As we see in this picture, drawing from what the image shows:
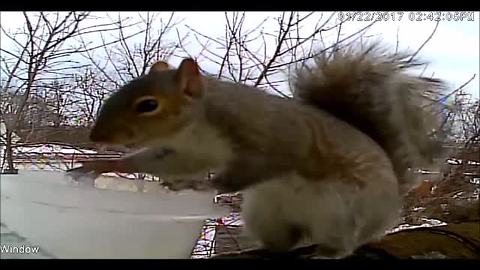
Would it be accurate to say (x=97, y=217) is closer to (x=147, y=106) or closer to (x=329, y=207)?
(x=147, y=106)

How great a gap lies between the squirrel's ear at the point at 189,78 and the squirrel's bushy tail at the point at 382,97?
0.70ft

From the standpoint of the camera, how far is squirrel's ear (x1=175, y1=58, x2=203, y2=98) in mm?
902

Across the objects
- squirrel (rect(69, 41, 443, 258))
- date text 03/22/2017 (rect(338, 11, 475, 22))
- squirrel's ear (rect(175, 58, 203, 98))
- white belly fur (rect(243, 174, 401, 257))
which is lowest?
white belly fur (rect(243, 174, 401, 257))

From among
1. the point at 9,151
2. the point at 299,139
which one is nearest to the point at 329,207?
the point at 299,139

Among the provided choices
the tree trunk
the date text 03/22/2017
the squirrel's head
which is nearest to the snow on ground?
the tree trunk

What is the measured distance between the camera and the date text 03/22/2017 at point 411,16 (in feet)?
3.52

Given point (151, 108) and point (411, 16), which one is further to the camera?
point (411, 16)

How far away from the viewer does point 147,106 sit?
2.90 ft

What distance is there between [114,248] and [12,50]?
1.12ft

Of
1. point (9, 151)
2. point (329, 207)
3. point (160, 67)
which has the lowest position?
point (329, 207)

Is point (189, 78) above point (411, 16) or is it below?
below

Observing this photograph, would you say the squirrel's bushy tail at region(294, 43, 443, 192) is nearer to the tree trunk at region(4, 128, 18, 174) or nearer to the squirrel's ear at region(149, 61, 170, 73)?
the squirrel's ear at region(149, 61, 170, 73)

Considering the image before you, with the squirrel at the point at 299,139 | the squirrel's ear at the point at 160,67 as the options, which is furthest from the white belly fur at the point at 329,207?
the squirrel's ear at the point at 160,67

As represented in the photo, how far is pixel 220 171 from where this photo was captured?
94 cm
